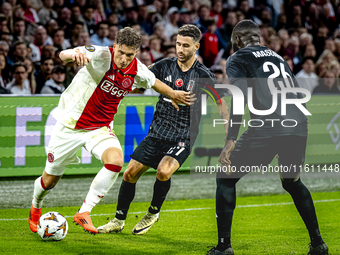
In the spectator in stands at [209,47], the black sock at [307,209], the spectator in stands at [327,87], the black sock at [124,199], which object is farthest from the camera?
the spectator in stands at [209,47]

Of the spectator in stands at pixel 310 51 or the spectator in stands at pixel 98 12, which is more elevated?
the spectator in stands at pixel 98 12

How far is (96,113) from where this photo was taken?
184 inches

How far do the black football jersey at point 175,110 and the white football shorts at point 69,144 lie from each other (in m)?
0.69

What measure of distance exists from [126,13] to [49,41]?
210 cm

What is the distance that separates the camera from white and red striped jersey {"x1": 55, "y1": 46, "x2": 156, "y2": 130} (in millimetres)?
4539

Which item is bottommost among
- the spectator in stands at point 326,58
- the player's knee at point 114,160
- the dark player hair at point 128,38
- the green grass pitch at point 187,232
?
the green grass pitch at point 187,232

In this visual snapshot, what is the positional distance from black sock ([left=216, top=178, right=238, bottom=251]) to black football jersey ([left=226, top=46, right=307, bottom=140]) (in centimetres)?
43

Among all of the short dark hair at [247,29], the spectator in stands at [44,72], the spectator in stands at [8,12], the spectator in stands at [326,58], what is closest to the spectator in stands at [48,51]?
the spectator in stands at [44,72]

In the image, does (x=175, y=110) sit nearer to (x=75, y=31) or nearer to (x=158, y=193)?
(x=158, y=193)

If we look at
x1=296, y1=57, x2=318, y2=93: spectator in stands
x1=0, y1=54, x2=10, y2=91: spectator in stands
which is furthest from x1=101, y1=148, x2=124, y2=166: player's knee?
x1=296, y1=57, x2=318, y2=93: spectator in stands

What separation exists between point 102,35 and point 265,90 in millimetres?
6123

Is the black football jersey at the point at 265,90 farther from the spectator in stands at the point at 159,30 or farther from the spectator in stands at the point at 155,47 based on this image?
the spectator in stands at the point at 159,30

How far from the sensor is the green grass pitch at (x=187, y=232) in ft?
14.2

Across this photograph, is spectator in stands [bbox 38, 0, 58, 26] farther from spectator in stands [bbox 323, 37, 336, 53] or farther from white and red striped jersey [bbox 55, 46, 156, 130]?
spectator in stands [bbox 323, 37, 336, 53]
